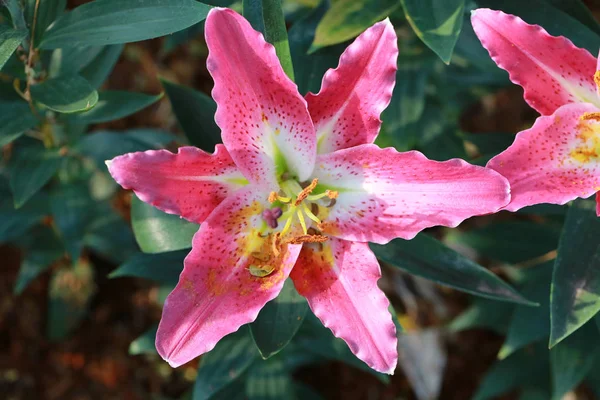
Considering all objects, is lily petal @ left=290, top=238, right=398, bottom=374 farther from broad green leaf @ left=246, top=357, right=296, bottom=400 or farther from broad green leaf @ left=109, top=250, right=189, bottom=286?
broad green leaf @ left=246, top=357, right=296, bottom=400

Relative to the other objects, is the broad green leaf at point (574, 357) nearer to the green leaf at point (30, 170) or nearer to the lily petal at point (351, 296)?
the lily petal at point (351, 296)

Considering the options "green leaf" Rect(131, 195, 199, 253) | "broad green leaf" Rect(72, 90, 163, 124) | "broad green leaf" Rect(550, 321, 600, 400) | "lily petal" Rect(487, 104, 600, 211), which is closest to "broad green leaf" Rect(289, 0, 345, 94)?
"broad green leaf" Rect(72, 90, 163, 124)

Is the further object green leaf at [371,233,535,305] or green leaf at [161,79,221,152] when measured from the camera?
green leaf at [161,79,221,152]

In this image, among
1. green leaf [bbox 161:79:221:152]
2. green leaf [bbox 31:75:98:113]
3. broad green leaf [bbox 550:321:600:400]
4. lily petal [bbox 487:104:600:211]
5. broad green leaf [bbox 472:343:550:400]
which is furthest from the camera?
broad green leaf [bbox 472:343:550:400]

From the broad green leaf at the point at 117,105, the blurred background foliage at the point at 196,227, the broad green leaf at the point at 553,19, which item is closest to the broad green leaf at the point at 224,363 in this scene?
the blurred background foliage at the point at 196,227

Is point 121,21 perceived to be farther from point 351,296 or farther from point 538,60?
point 538,60

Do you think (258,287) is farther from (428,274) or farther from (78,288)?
(78,288)
